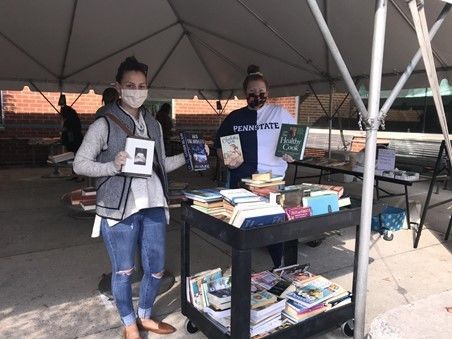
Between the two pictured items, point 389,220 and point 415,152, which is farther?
point 415,152

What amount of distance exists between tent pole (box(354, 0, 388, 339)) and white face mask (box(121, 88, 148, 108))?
1.35 meters

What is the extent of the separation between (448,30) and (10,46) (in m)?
6.06

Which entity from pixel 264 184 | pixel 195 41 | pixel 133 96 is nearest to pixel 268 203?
pixel 264 184

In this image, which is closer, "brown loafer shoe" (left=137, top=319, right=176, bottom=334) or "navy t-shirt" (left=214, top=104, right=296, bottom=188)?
"brown loafer shoe" (left=137, top=319, right=176, bottom=334)

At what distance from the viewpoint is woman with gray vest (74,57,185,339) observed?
2.34 m

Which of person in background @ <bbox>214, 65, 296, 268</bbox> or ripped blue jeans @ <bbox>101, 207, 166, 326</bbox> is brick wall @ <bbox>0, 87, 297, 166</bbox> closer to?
person in background @ <bbox>214, 65, 296, 268</bbox>

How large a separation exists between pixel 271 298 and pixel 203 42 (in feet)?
18.8

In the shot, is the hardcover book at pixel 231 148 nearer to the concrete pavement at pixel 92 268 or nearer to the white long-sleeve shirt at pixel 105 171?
the white long-sleeve shirt at pixel 105 171

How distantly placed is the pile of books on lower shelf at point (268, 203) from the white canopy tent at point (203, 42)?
6.12ft

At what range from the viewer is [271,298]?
2.49 metres

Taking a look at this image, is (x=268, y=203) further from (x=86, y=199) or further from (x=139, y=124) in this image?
(x=86, y=199)

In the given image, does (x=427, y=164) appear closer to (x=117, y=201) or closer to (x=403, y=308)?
(x=403, y=308)

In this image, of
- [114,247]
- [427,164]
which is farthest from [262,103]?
[427,164]

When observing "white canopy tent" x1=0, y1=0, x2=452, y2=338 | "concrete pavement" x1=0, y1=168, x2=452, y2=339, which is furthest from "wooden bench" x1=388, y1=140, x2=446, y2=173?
"white canopy tent" x1=0, y1=0, x2=452, y2=338
